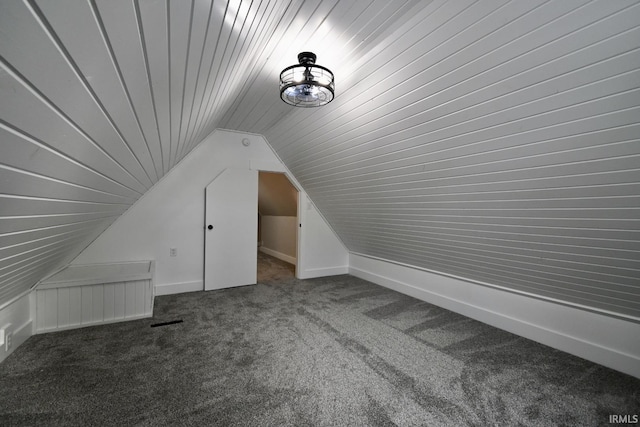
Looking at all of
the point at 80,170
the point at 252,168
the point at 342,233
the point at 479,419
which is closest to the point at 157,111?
the point at 80,170

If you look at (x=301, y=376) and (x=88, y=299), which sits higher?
(x=88, y=299)

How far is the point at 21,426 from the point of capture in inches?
58.0

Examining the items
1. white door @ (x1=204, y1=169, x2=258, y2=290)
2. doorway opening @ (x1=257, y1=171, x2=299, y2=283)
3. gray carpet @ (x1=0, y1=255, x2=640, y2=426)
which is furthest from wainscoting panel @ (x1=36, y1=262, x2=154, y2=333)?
doorway opening @ (x1=257, y1=171, x2=299, y2=283)

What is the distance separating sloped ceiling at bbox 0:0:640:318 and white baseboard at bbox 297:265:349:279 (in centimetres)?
216

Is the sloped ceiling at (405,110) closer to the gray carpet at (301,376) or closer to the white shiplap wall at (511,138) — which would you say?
the white shiplap wall at (511,138)

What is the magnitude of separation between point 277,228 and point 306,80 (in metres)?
4.94

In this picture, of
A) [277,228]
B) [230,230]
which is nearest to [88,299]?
[230,230]

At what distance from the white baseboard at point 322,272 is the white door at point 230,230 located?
85 centimetres

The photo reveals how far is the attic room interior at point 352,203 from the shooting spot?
78 cm

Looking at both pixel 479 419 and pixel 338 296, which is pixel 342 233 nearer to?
pixel 338 296

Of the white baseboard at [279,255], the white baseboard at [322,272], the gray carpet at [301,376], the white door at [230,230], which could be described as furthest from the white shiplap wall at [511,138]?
the white baseboard at [279,255]

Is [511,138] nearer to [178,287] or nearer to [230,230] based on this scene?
[230,230]

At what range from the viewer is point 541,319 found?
2568mm

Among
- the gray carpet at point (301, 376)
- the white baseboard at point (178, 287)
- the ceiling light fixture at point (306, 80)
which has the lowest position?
the gray carpet at point (301, 376)
